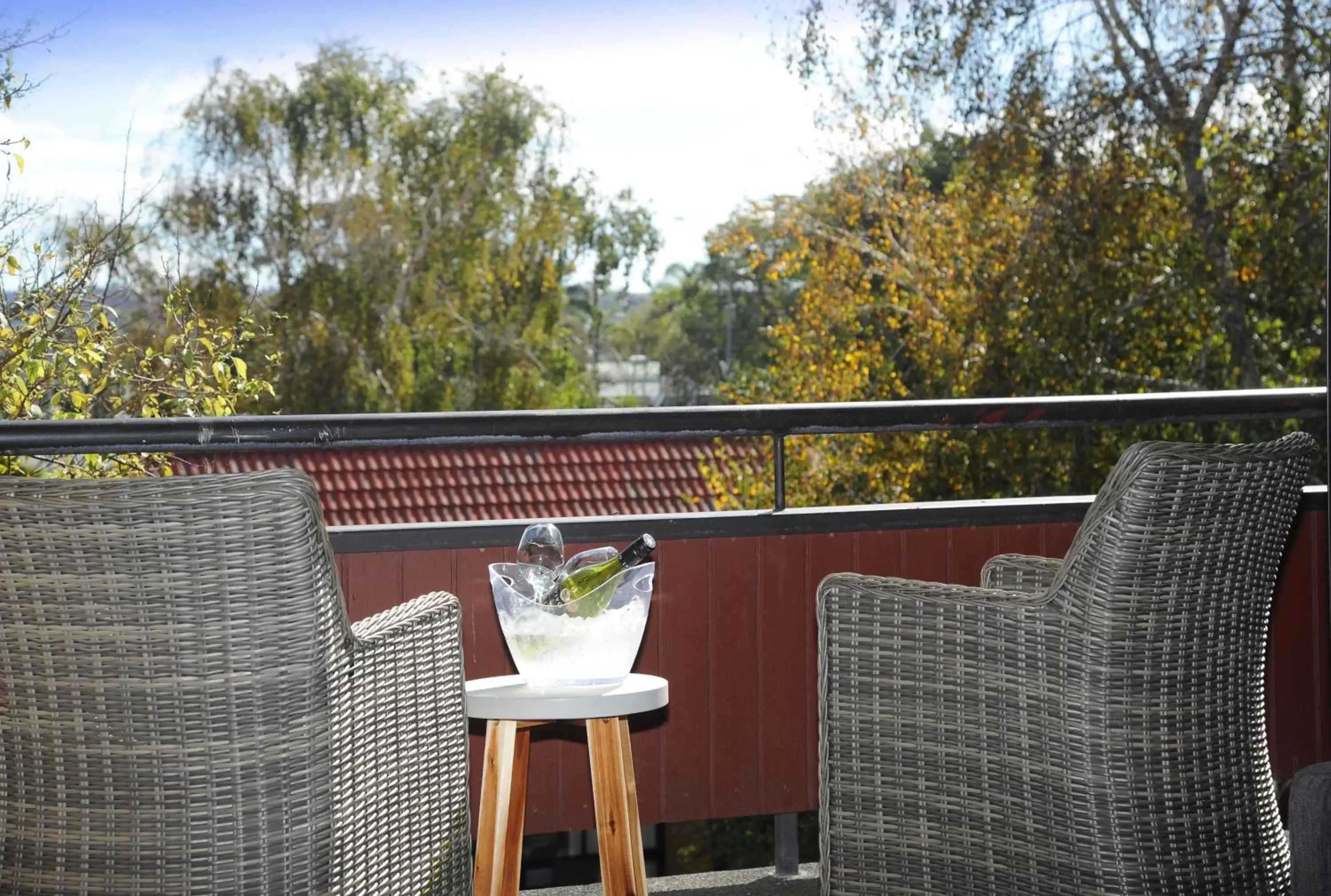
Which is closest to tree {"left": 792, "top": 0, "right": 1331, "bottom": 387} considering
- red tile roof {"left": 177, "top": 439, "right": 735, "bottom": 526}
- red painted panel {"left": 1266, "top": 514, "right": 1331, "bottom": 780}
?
red tile roof {"left": 177, "top": 439, "right": 735, "bottom": 526}

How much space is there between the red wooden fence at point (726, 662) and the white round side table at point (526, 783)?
24.9 inches

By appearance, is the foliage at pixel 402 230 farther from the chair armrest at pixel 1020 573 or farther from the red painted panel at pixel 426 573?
the chair armrest at pixel 1020 573

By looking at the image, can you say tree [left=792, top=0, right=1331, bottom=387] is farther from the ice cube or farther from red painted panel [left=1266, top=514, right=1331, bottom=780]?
the ice cube

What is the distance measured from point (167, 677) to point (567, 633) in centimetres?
61

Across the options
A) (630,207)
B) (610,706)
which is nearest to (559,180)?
(630,207)

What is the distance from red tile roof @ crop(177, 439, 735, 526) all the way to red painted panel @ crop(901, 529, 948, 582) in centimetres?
444

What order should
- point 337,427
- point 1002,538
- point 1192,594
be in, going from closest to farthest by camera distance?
1. point 1192,594
2. point 337,427
3. point 1002,538

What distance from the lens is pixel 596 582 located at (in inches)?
77.2

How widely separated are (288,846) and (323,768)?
9cm

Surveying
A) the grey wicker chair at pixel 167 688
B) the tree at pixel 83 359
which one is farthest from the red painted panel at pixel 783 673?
the tree at pixel 83 359

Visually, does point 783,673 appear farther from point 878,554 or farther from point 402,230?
point 402,230

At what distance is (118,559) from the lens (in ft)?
4.80

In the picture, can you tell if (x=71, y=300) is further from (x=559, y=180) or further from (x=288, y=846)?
(x=559, y=180)

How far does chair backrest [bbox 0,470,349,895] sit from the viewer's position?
1.46 meters
